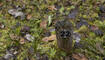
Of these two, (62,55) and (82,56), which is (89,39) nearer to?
(82,56)

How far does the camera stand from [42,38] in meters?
3.29

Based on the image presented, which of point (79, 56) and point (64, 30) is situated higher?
point (64, 30)

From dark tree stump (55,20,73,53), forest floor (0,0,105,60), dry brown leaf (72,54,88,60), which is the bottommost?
dry brown leaf (72,54,88,60)

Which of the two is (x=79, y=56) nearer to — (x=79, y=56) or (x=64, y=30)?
(x=79, y=56)

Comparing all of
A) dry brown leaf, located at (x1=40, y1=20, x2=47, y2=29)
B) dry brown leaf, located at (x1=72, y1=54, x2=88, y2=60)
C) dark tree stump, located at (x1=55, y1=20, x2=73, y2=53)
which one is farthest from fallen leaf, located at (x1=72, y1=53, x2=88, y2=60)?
dry brown leaf, located at (x1=40, y1=20, x2=47, y2=29)

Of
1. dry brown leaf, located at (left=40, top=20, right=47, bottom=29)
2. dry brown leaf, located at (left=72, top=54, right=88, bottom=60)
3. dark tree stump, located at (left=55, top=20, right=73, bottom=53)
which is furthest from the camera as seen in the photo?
dry brown leaf, located at (left=40, top=20, right=47, bottom=29)

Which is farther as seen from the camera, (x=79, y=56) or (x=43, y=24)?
(x=43, y=24)

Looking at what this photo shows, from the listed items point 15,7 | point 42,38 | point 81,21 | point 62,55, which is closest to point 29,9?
point 15,7

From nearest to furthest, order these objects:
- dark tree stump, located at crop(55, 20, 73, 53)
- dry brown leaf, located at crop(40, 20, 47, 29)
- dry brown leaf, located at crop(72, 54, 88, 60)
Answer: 1. dark tree stump, located at crop(55, 20, 73, 53)
2. dry brown leaf, located at crop(72, 54, 88, 60)
3. dry brown leaf, located at crop(40, 20, 47, 29)

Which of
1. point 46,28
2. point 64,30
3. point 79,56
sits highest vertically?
point 64,30

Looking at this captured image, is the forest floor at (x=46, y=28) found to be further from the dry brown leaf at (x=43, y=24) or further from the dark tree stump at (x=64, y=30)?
the dark tree stump at (x=64, y=30)

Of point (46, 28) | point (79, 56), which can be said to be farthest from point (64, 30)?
point (46, 28)

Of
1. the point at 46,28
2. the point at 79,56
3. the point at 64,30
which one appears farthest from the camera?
the point at 46,28

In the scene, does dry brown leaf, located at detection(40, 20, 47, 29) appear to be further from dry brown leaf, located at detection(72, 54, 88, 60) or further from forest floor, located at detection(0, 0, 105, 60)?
dry brown leaf, located at detection(72, 54, 88, 60)
